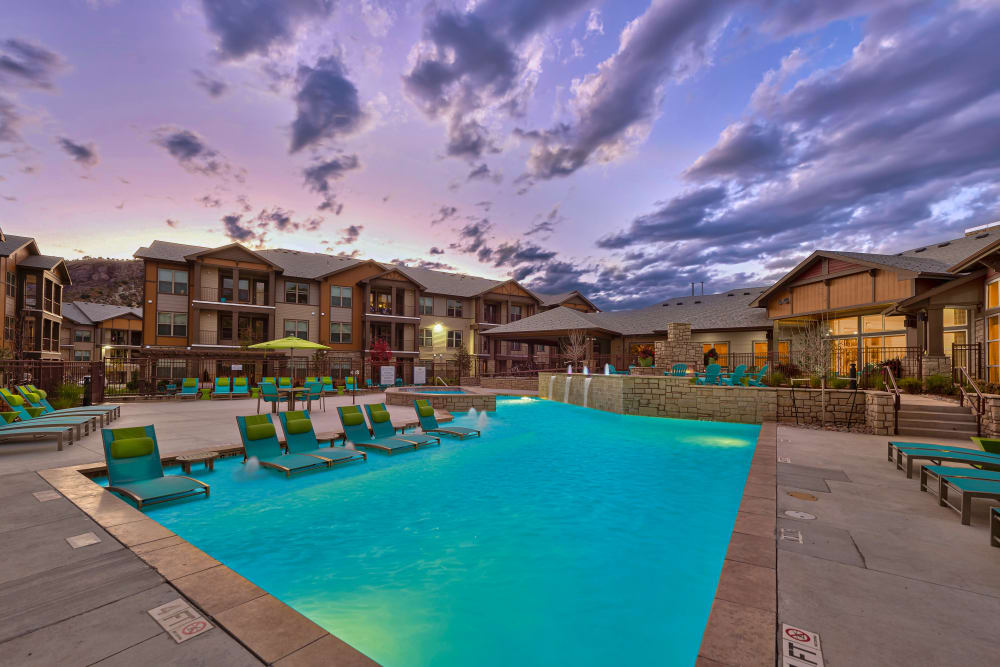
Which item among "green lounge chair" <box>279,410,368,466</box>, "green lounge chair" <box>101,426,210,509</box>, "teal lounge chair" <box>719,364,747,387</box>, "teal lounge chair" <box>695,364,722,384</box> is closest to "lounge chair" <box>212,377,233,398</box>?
"green lounge chair" <box>279,410,368,466</box>

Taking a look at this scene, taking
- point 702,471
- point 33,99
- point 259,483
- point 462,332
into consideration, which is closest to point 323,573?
point 259,483

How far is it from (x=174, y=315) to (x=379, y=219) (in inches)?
602

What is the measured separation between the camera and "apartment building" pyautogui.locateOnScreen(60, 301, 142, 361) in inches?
1830

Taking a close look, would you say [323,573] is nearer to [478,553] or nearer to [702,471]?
[478,553]

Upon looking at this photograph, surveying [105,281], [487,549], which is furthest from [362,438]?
[105,281]

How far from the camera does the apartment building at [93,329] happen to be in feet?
152

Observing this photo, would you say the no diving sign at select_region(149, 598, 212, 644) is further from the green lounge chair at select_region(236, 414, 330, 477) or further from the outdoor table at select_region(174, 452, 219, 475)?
the outdoor table at select_region(174, 452, 219, 475)

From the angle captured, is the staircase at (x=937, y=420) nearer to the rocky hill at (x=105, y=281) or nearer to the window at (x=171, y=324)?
the window at (x=171, y=324)

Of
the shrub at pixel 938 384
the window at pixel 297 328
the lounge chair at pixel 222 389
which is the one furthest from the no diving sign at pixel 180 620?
the window at pixel 297 328

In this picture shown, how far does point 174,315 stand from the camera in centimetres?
2828

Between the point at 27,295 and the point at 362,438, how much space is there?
123 feet

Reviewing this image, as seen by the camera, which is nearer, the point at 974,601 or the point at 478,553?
the point at 974,601

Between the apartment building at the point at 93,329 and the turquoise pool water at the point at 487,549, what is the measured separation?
2023 inches

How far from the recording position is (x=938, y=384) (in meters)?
13.2
